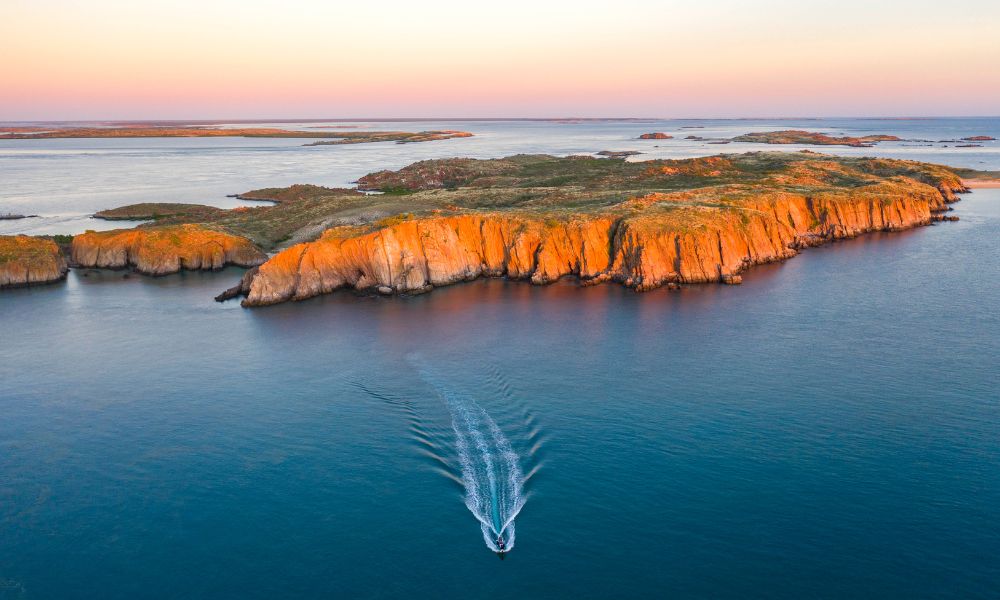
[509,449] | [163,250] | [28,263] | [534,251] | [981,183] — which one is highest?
[981,183]

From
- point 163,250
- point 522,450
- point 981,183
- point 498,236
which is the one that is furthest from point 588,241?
point 981,183

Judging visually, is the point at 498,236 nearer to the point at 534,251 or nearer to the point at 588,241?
the point at 534,251

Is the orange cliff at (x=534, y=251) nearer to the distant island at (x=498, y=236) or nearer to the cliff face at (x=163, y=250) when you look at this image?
the distant island at (x=498, y=236)

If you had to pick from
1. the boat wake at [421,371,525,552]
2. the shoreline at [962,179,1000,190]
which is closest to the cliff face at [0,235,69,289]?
the boat wake at [421,371,525,552]

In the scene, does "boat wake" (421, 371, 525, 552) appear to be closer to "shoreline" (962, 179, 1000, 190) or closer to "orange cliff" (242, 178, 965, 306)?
"orange cliff" (242, 178, 965, 306)

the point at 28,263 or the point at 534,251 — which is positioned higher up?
the point at 534,251

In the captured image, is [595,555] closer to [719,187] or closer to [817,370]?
[817,370]
